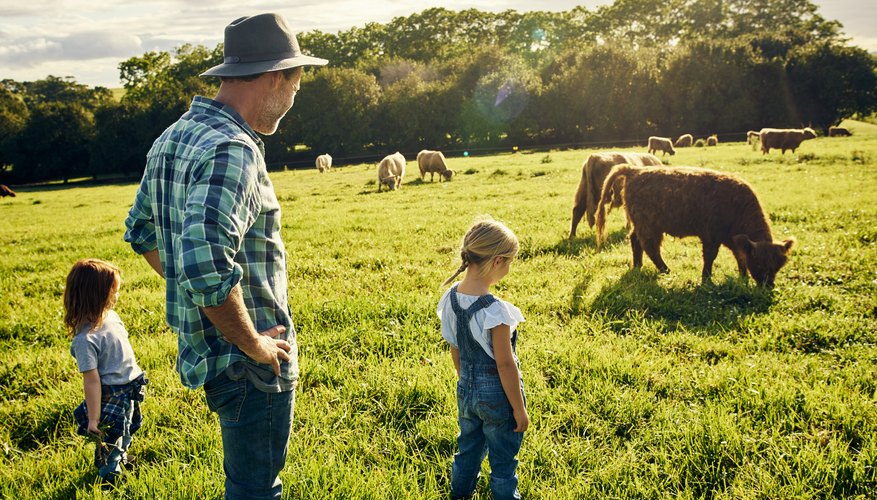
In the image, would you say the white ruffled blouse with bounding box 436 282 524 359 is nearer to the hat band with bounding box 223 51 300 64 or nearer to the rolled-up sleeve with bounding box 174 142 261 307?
the rolled-up sleeve with bounding box 174 142 261 307

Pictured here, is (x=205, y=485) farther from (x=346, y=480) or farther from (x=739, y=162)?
(x=739, y=162)

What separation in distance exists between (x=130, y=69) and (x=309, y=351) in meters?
101

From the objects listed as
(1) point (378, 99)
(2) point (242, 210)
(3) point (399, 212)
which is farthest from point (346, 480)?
(1) point (378, 99)

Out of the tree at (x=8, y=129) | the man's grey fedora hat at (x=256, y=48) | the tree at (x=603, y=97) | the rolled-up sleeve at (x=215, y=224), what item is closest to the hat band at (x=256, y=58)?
the man's grey fedora hat at (x=256, y=48)

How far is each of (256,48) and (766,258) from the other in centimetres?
742

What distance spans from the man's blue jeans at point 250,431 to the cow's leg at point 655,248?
23.7 ft

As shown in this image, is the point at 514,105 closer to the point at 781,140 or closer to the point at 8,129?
the point at 781,140

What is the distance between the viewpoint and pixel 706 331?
5984 mm

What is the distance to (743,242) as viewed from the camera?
24.7ft

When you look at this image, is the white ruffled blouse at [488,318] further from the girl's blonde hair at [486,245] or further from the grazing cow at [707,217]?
the grazing cow at [707,217]

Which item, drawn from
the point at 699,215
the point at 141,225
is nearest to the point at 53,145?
the point at 699,215

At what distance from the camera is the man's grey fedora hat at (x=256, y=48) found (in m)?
2.39

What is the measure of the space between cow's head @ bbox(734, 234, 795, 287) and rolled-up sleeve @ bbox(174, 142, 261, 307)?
24.4ft

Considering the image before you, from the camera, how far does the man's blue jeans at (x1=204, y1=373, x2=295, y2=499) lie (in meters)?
2.42
